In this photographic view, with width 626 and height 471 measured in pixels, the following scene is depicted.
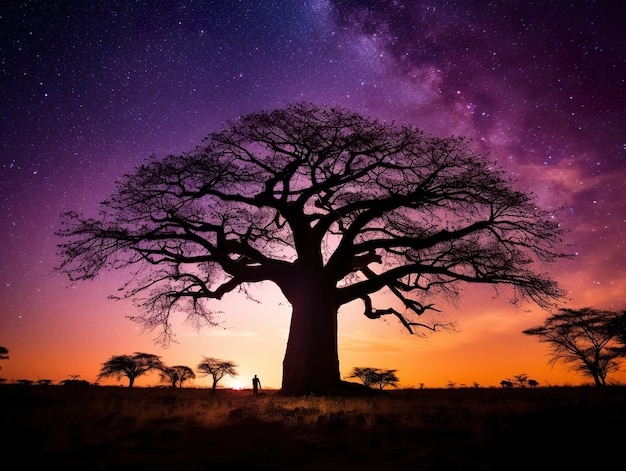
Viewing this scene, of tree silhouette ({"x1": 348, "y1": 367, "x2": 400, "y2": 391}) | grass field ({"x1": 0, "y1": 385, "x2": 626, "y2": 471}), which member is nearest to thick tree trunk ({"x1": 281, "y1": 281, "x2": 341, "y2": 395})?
grass field ({"x1": 0, "y1": 385, "x2": 626, "y2": 471})

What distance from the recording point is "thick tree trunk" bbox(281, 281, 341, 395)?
1170 cm

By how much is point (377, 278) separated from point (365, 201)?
2.60 metres

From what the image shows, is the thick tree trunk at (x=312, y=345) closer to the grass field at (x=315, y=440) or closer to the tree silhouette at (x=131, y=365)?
the grass field at (x=315, y=440)

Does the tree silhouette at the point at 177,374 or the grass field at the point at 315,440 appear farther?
the tree silhouette at the point at 177,374

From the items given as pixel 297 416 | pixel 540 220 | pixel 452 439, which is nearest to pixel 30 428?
pixel 297 416

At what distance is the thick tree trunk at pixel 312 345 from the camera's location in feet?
38.4

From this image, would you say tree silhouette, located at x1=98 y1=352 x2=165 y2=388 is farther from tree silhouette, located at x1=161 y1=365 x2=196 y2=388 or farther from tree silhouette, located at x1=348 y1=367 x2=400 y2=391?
tree silhouette, located at x1=348 y1=367 x2=400 y2=391

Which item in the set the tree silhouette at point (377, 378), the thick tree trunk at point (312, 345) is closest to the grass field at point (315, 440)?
the thick tree trunk at point (312, 345)

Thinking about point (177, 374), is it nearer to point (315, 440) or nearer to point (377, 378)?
point (377, 378)

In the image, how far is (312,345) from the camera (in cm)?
1210

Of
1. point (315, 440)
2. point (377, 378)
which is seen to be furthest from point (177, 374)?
point (315, 440)

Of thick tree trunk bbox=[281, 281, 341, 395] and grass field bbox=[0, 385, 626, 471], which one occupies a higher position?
thick tree trunk bbox=[281, 281, 341, 395]

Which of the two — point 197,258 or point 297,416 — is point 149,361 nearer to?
point 197,258

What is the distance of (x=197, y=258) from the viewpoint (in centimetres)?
1329
